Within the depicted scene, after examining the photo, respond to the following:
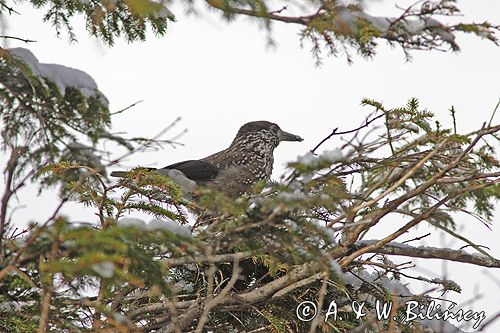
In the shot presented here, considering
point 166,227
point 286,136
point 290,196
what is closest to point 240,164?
point 286,136

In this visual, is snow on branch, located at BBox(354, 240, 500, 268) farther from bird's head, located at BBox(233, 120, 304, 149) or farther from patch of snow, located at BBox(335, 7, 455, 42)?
bird's head, located at BBox(233, 120, 304, 149)

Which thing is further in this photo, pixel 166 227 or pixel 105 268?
pixel 166 227

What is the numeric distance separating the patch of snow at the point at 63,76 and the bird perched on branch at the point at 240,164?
1.24m

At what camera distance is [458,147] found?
4688 millimetres

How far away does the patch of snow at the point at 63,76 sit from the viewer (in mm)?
5418

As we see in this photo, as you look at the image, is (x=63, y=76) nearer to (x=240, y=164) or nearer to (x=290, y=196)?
(x=240, y=164)

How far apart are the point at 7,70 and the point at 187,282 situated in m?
2.10

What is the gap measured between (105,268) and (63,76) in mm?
3352

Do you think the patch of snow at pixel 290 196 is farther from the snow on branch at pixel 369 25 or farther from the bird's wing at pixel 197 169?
the bird's wing at pixel 197 169

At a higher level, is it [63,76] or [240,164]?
[63,76]

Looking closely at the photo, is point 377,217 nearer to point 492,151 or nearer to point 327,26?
point 327,26

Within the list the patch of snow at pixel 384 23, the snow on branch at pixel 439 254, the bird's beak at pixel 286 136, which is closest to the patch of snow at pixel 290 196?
the patch of snow at pixel 384 23

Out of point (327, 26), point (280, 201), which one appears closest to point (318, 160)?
point (280, 201)

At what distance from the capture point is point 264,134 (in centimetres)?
796
